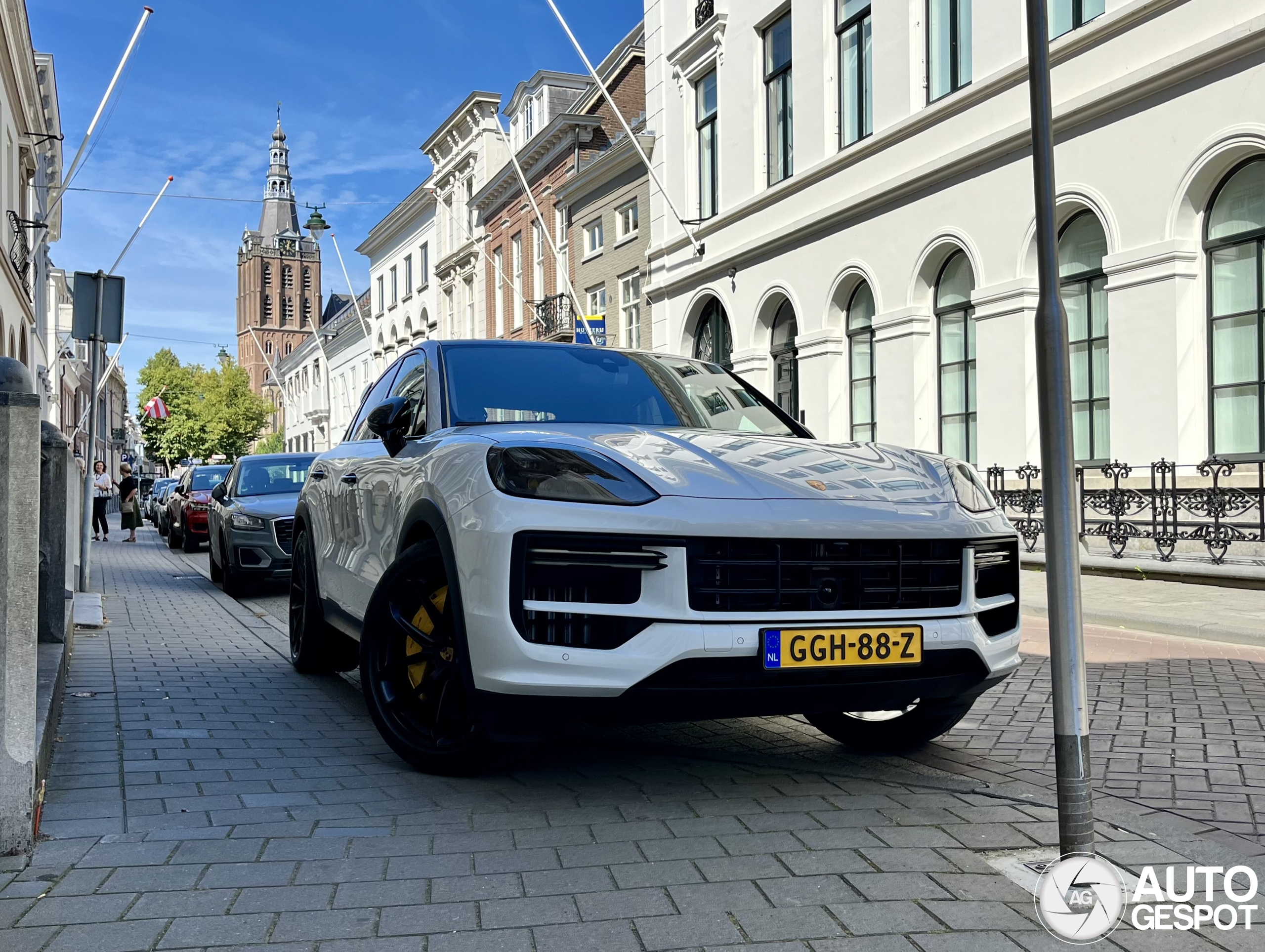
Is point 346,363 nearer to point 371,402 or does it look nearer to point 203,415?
point 203,415

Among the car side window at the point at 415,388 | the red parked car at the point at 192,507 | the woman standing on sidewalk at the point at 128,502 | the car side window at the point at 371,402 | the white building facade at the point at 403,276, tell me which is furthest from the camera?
the white building facade at the point at 403,276

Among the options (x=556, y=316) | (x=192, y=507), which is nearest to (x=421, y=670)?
(x=192, y=507)

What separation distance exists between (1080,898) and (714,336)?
24011mm

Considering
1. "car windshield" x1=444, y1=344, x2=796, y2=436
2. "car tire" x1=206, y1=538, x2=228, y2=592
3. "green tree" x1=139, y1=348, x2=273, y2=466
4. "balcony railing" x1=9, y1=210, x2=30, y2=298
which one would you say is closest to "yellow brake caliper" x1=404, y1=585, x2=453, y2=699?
"car windshield" x1=444, y1=344, x2=796, y2=436

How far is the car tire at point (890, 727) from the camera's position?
4.73 m

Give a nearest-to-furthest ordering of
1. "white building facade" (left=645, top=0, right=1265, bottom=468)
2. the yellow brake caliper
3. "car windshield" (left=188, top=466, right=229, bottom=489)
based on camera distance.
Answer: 1. the yellow brake caliper
2. "white building facade" (left=645, top=0, right=1265, bottom=468)
3. "car windshield" (left=188, top=466, right=229, bottom=489)

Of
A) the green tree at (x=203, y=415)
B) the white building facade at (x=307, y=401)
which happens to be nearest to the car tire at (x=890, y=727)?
the white building facade at (x=307, y=401)

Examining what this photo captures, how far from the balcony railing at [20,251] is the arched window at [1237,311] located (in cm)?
2205

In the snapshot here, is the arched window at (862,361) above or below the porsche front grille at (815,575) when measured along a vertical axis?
above

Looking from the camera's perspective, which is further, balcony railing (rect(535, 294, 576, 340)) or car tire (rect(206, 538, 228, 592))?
balcony railing (rect(535, 294, 576, 340))

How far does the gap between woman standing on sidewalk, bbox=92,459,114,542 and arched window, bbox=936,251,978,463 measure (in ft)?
54.6

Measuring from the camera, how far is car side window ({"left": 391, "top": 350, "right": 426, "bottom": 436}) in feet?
17.4

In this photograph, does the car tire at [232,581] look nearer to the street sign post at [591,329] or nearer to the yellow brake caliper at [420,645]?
the yellow brake caliper at [420,645]

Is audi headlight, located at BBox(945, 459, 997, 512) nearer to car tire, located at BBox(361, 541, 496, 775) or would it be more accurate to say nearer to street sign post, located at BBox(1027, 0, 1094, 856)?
street sign post, located at BBox(1027, 0, 1094, 856)
